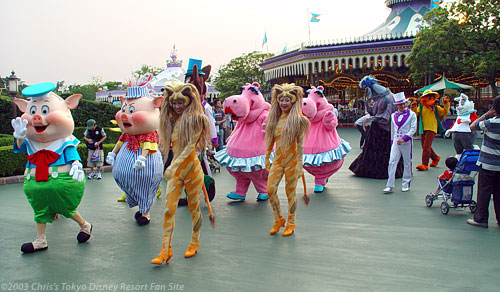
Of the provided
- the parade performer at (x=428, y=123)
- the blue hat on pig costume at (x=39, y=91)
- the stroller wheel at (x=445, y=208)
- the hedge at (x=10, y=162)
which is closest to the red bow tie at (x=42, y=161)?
the blue hat on pig costume at (x=39, y=91)

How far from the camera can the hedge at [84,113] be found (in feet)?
49.3

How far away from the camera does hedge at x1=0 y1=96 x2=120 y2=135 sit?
49.3 ft

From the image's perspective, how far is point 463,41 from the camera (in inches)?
734

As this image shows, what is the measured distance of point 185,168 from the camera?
467cm

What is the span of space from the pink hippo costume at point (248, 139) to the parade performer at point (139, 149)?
1.32m

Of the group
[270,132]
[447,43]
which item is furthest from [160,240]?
[447,43]

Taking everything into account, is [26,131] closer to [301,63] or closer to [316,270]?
[316,270]

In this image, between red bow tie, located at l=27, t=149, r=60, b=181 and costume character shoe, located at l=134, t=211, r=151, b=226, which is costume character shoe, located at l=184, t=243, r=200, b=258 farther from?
red bow tie, located at l=27, t=149, r=60, b=181

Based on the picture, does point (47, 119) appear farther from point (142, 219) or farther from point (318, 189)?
point (318, 189)

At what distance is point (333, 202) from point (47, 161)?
4177 millimetres

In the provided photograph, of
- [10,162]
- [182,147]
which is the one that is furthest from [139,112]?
[10,162]

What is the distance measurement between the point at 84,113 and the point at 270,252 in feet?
43.7

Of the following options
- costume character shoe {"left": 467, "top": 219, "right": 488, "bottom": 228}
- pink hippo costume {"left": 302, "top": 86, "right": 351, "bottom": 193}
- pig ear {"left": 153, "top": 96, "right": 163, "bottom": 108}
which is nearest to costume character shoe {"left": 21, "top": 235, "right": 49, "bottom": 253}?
pig ear {"left": 153, "top": 96, "right": 163, "bottom": 108}

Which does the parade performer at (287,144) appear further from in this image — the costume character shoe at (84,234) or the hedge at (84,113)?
the hedge at (84,113)
